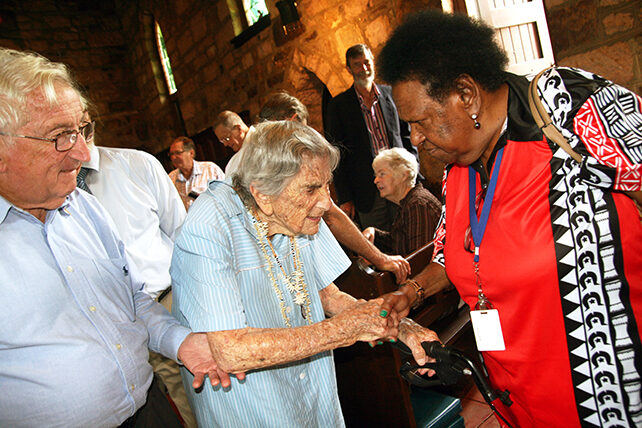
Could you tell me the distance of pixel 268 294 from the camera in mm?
1594

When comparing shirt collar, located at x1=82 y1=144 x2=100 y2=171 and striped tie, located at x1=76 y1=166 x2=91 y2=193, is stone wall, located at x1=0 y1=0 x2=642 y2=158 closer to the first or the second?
shirt collar, located at x1=82 y1=144 x2=100 y2=171

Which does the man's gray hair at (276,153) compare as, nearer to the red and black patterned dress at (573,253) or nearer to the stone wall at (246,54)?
the red and black patterned dress at (573,253)

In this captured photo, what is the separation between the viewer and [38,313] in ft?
4.38

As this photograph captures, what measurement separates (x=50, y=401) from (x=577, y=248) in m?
1.68

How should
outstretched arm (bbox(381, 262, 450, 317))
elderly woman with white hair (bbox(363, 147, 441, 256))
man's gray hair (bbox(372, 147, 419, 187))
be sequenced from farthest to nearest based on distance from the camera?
Answer: man's gray hair (bbox(372, 147, 419, 187))
elderly woman with white hair (bbox(363, 147, 441, 256))
outstretched arm (bbox(381, 262, 450, 317))

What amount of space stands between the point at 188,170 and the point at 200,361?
5.06 meters

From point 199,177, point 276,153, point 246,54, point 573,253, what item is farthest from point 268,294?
point 246,54

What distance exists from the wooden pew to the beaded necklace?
0.74 metres

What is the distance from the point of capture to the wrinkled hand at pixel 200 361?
1422 millimetres

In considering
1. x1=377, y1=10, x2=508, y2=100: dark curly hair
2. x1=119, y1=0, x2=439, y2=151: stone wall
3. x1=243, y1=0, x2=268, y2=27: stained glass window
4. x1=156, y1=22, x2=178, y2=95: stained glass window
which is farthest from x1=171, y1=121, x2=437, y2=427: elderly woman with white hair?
x1=156, y1=22, x2=178, y2=95: stained glass window

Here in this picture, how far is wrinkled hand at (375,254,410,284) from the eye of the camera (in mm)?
2568

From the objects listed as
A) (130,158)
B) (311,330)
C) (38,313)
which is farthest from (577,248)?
(130,158)

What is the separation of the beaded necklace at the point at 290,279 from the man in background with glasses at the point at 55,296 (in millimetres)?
313

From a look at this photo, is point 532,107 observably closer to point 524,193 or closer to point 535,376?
point 524,193
